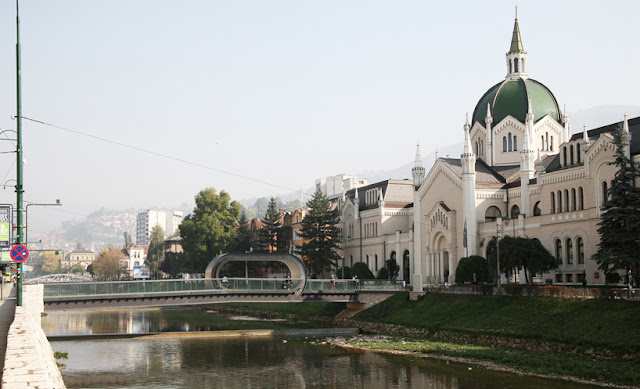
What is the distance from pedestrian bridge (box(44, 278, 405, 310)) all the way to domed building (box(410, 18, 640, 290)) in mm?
9216

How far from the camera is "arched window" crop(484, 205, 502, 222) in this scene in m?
72.6

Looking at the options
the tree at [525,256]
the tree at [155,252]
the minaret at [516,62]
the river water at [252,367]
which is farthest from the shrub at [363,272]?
the tree at [155,252]

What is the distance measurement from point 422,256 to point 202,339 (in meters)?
32.1

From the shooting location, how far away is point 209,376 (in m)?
38.9

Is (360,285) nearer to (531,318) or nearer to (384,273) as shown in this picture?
(384,273)

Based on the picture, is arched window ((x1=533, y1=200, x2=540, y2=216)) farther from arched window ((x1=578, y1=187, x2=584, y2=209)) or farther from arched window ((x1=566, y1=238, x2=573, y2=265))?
arched window ((x1=566, y1=238, x2=573, y2=265))

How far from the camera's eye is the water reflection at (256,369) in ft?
119

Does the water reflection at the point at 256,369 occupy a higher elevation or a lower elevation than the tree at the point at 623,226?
lower

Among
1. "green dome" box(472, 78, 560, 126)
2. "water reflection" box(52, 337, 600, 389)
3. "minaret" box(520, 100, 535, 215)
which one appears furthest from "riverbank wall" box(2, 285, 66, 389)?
"green dome" box(472, 78, 560, 126)

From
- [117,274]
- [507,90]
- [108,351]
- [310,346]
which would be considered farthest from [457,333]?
[117,274]

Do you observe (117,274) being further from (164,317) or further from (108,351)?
→ (108,351)

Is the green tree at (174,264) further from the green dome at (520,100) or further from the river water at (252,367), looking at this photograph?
the river water at (252,367)

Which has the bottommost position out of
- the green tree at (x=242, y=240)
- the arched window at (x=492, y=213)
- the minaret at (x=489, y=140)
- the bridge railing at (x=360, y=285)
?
the bridge railing at (x=360, y=285)

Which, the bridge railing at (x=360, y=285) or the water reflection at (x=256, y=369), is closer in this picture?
the water reflection at (x=256, y=369)
